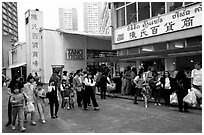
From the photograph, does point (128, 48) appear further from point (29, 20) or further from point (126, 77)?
→ point (29, 20)

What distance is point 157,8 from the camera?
13.4 metres

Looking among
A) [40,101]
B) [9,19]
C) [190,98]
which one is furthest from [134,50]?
[9,19]

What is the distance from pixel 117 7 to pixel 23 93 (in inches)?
479

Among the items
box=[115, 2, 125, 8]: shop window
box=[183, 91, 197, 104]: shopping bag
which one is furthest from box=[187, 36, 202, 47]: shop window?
box=[115, 2, 125, 8]: shop window

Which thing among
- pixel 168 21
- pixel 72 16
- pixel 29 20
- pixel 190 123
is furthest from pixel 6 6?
pixel 190 123

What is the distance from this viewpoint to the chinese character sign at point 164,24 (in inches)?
434

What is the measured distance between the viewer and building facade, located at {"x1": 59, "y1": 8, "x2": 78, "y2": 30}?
105ft

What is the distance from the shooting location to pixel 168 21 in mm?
12352

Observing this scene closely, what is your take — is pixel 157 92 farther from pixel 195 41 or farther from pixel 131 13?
pixel 131 13

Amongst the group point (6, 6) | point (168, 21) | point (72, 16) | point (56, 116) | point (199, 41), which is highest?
point (6, 6)

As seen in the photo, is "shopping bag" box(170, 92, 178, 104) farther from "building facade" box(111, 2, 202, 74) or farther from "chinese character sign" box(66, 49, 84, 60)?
"chinese character sign" box(66, 49, 84, 60)

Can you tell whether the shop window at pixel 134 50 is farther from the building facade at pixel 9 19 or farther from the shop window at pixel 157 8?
the building facade at pixel 9 19

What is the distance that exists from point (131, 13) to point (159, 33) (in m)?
3.16

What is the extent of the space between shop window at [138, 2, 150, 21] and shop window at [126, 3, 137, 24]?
435 millimetres
